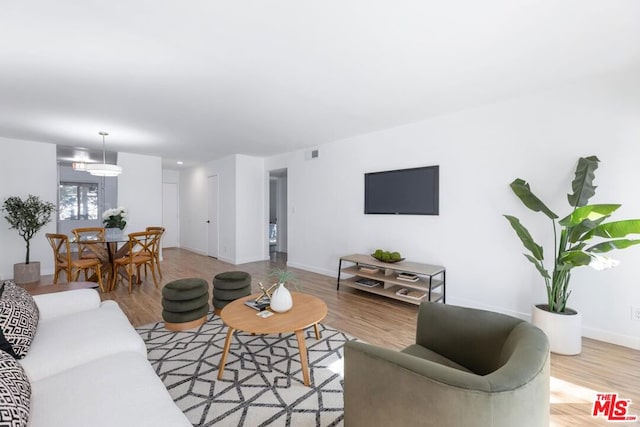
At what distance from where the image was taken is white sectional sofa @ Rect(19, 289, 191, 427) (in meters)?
1.06

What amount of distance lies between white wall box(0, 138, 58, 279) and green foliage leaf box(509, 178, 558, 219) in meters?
7.34

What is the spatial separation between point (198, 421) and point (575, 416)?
228 centimetres

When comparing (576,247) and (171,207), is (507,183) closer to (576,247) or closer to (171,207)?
(576,247)

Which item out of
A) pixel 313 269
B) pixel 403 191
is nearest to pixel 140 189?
pixel 313 269

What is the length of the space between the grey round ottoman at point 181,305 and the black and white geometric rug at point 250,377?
0.08m

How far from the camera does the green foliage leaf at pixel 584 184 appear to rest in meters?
2.40

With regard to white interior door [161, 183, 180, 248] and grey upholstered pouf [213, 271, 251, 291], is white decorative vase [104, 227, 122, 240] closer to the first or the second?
grey upholstered pouf [213, 271, 251, 291]

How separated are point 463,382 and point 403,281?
8.74 ft

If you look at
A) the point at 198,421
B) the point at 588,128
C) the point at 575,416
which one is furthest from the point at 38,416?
the point at 588,128

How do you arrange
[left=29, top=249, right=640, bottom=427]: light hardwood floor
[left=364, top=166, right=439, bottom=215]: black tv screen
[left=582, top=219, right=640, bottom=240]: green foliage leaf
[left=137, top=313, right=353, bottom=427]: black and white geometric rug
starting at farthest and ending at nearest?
1. [left=364, top=166, right=439, bottom=215]: black tv screen
2. [left=582, top=219, right=640, bottom=240]: green foliage leaf
3. [left=29, top=249, right=640, bottom=427]: light hardwood floor
4. [left=137, top=313, right=353, bottom=427]: black and white geometric rug

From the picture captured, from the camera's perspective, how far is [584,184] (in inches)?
94.3

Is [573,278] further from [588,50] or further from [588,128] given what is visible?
[588,50]

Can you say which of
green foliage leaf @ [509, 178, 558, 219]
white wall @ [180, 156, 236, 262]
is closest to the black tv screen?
green foliage leaf @ [509, 178, 558, 219]

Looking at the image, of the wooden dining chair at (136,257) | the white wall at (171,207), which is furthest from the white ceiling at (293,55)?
the white wall at (171,207)
